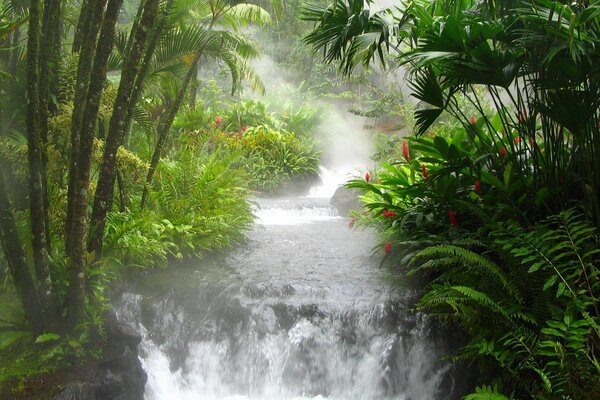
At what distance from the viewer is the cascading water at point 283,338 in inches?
162

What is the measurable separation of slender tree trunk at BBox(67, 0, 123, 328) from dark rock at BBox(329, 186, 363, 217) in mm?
6863

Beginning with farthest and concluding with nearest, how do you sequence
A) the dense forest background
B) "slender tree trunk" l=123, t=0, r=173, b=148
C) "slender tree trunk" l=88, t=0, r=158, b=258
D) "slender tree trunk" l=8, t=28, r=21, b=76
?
1. "slender tree trunk" l=123, t=0, r=173, b=148
2. "slender tree trunk" l=8, t=28, r=21, b=76
3. "slender tree trunk" l=88, t=0, r=158, b=258
4. the dense forest background

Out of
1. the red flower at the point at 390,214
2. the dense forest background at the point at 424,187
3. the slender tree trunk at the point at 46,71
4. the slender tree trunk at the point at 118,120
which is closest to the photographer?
the dense forest background at the point at 424,187

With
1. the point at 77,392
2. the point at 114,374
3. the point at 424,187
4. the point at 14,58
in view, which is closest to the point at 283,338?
the point at 114,374

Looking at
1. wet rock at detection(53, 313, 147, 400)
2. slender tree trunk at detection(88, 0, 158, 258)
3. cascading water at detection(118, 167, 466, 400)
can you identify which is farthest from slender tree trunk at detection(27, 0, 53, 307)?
cascading water at detection(118, 167, 466, 400)

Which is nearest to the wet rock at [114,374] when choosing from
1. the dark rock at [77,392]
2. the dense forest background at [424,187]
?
the dark rock at [77,392]

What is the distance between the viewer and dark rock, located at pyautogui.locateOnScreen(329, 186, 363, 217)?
997cm

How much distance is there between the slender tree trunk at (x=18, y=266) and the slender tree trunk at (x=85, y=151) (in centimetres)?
23

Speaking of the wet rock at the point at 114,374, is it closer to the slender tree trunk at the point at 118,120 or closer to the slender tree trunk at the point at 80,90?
the slender tree trunk at the point at 80,90

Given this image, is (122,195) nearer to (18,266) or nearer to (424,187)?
(18,266)

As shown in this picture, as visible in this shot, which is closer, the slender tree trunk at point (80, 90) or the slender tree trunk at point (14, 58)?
the slender tree trunk at point (80, 90)

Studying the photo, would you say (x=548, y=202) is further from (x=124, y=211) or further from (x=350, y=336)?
(x=124, y=211)

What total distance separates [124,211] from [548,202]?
405cm

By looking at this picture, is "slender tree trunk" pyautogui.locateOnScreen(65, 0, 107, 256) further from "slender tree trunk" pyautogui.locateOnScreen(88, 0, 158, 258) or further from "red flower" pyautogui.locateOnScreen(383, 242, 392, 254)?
"red flower" pyautogui.locateOnScreen(383, 242, 392, 254)
